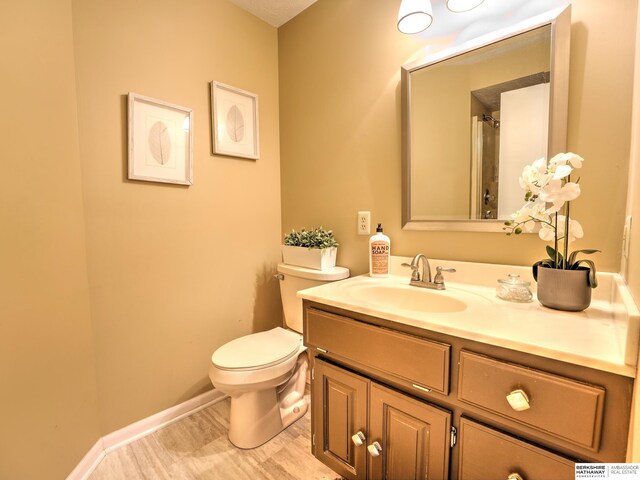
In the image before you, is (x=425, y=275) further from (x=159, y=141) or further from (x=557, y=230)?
(x=159, y=141)

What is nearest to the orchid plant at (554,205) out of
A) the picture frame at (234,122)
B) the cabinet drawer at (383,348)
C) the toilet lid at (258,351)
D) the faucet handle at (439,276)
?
the faucet handle at (439,276)

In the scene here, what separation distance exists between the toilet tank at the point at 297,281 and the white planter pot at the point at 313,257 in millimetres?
27

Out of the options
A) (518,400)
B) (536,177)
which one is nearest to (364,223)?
(536,177)

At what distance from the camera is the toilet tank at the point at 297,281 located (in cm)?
149

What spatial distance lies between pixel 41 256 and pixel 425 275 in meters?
1.45

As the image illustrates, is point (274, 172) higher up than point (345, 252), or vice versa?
point (274, 172)

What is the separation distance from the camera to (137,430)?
142cm

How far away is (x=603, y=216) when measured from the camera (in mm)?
904

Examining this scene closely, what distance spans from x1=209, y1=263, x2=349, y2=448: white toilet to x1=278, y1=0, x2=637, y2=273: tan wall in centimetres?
33

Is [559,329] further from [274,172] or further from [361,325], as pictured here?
[274,172]

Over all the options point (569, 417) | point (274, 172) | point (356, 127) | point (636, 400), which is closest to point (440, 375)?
point (569, 417)

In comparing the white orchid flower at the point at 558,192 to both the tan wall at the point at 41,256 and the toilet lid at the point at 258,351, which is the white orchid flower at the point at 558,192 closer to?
the toilet lid at the point at 258,351

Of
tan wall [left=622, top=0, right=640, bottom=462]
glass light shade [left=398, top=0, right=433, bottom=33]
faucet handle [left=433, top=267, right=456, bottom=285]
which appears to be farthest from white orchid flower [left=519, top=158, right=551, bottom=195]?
glass light shade [left=398, top=0, right=433, bottom=33]

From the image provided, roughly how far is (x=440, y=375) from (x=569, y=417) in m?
0.26
